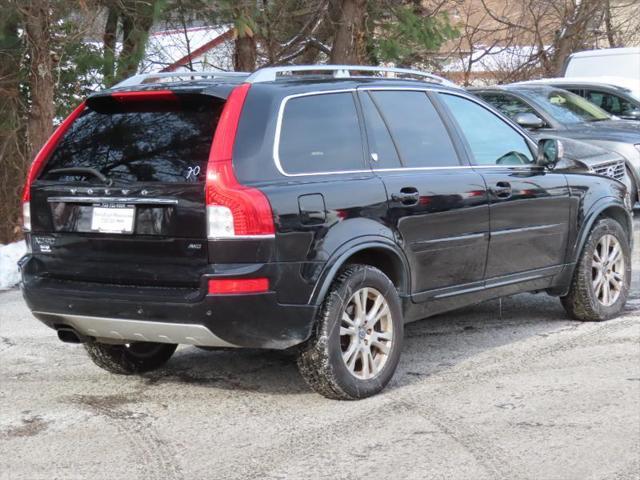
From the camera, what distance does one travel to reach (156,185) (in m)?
5.32

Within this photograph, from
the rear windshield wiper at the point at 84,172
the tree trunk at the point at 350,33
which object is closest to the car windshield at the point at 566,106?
the tree trunk at the point at 350,33

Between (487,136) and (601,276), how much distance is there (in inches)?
61.0

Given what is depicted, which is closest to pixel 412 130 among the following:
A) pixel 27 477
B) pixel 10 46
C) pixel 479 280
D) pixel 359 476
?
pixel 479 280

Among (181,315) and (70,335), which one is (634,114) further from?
(181,315)

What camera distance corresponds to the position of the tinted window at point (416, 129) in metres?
6.24

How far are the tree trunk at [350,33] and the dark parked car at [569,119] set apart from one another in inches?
112

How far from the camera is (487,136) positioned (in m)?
7.07

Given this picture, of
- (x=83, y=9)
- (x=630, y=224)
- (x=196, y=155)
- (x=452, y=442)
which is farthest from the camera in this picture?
(x=83, y=9)

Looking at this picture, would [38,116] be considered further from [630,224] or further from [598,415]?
[598,415]

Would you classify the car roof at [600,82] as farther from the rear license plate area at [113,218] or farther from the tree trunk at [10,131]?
the rear license plate area at [113,218]

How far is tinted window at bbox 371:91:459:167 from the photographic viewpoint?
20.5 feet

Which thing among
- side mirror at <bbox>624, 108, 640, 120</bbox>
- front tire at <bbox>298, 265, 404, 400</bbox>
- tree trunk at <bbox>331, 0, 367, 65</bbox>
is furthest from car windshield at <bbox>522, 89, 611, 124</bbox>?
front tire at <bbox>298, 265, 404, 400</bbox>

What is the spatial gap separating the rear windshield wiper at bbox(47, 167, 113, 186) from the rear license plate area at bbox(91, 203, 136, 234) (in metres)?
0.13

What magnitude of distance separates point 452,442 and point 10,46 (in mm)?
9689
